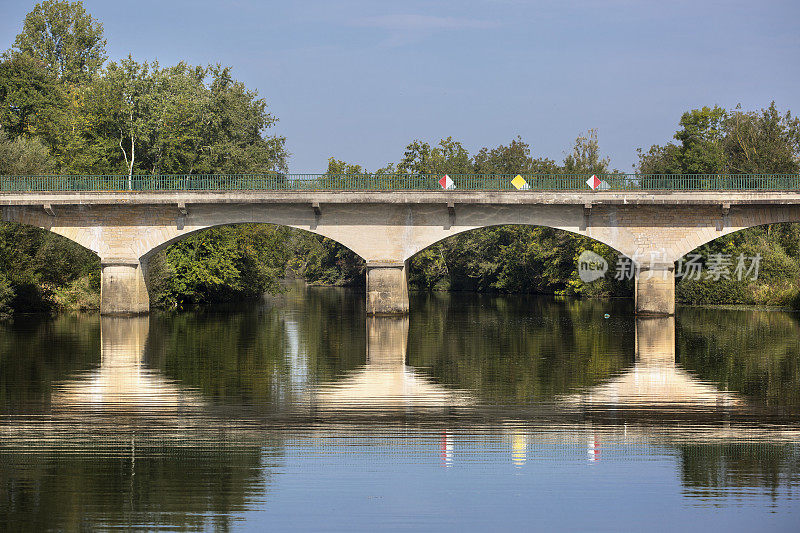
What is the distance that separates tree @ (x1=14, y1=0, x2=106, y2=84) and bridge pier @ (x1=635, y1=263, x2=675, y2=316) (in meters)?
54.9

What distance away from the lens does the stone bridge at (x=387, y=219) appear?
39.8 meters

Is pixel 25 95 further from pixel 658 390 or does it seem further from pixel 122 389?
pixel 658 390

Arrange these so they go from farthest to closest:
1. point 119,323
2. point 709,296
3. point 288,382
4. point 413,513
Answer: point 709,296, point 119,323, point 288,382, point 413,513

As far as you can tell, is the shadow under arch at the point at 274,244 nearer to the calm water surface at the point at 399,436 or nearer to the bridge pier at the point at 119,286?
the bridge pier at the point at 119,286

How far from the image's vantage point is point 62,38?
80.1 meters

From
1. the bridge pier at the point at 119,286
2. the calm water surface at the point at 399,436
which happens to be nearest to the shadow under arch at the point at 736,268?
the calm water surface at the point at 399,436

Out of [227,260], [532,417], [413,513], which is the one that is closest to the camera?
[413,513]

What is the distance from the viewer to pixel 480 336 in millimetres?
34375

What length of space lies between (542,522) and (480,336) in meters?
23.1

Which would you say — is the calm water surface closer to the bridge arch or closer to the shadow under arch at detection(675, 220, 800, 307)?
the bridge arch

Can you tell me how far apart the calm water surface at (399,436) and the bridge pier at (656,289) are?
1048 centimetres

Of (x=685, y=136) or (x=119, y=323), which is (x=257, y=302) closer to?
(x=119, y=323)

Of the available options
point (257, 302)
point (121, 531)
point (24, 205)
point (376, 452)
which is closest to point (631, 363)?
point (376, 452)

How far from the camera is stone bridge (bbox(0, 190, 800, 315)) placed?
131 ft
